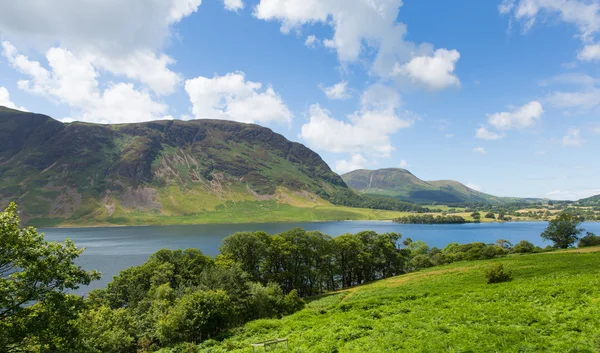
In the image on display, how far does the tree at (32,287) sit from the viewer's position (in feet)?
55.0

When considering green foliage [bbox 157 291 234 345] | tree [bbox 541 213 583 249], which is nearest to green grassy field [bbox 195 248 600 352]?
green foliage [bbox 157 291 234 345]

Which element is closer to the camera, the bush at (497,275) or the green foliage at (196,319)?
the bush at (497,275)

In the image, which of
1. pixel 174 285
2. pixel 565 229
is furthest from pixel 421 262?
pixel 174 285

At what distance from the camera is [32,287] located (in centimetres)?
1756

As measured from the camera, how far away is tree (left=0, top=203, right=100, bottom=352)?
16750 mm

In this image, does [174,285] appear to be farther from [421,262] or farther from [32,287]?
[421,262]

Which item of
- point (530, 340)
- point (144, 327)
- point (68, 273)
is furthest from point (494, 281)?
point (144, 327)

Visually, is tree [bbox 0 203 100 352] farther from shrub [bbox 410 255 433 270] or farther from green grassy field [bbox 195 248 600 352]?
shrub [bbox 410 255 433 270]

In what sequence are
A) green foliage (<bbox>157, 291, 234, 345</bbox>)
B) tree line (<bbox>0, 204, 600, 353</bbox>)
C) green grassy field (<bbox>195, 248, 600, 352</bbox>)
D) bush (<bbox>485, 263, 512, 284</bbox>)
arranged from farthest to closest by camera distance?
green foliage (<bbox>157, 291, 234, 345</bbox>)
bush (<bbox>485, 263, 512, 284</bbox>)
tree line (<bbox>0, 204, 600, 353</bbox>)
green grassy field (<bbox>195, 248, 600, 352</bbox>)

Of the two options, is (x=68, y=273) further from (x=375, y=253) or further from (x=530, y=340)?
(x=375, y=253)

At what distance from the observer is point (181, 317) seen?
38.2 meters

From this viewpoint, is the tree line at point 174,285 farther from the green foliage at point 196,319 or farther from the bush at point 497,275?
the bush at point 497,275

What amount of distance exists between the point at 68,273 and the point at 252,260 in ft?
163

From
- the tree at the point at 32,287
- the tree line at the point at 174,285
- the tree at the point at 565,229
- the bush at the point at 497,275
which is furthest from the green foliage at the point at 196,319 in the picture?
the tree at the point at 565,229
